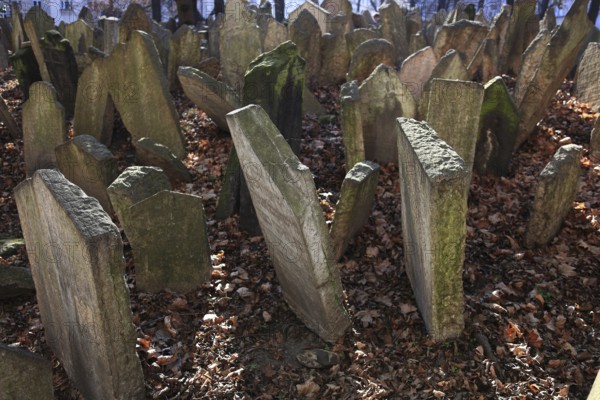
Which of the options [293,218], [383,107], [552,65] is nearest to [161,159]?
[383,107]

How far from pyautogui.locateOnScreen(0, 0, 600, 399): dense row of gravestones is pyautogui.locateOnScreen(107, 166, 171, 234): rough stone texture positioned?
0.05 feet

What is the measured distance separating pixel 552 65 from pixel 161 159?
15.5 ft

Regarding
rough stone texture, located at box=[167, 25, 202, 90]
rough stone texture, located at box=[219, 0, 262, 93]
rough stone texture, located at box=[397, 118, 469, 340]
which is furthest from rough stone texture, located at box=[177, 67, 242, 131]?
rough stone texture, located at box=[397, 118, 469, 340]

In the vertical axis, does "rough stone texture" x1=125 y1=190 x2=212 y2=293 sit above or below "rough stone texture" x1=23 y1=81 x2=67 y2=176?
below

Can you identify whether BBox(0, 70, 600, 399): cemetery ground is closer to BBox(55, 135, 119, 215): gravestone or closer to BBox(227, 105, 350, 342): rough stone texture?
BBox(227, 105, 350, 342): rough stone texture

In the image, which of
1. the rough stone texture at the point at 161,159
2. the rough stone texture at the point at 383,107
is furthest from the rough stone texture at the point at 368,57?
the rough stone texture at the point at 161,159

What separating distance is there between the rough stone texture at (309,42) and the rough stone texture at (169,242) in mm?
5382

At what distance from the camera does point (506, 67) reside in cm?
1002

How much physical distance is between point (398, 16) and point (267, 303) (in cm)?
839

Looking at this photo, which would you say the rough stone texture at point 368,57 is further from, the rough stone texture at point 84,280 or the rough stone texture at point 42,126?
the rough stone texture at point 84,280

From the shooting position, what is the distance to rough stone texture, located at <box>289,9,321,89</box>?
9516mm

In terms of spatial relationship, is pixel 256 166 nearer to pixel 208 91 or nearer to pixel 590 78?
pixel 208 91

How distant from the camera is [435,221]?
3.47 metres

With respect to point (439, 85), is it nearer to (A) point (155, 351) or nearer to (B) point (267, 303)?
(B) point (267, 303)
